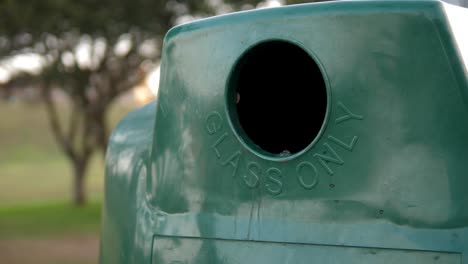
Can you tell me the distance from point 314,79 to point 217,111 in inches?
24.7

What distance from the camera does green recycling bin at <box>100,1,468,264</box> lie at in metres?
1.88

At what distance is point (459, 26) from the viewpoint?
1954 mm

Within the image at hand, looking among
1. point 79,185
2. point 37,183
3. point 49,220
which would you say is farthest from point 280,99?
point 37,183

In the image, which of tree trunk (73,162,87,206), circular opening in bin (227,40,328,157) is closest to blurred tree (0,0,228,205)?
tree trunk (73,162,87,206)

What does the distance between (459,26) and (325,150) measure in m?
0.43

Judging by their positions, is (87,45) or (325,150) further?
(87,45)

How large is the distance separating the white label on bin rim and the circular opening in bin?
46 centimetres

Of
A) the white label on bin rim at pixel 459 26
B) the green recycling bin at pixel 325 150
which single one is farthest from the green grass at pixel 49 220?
the white label on bin rim at pixel 459 26

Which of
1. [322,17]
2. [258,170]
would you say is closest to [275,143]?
[258,170]

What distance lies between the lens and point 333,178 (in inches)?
78.4

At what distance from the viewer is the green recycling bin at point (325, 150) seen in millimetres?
1884

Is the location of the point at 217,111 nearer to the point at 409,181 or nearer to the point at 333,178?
the point at 333,178

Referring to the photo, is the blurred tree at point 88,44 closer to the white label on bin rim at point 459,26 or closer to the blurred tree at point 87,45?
the blurred tree at point 87,45

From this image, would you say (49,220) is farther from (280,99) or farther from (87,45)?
(280,99)
